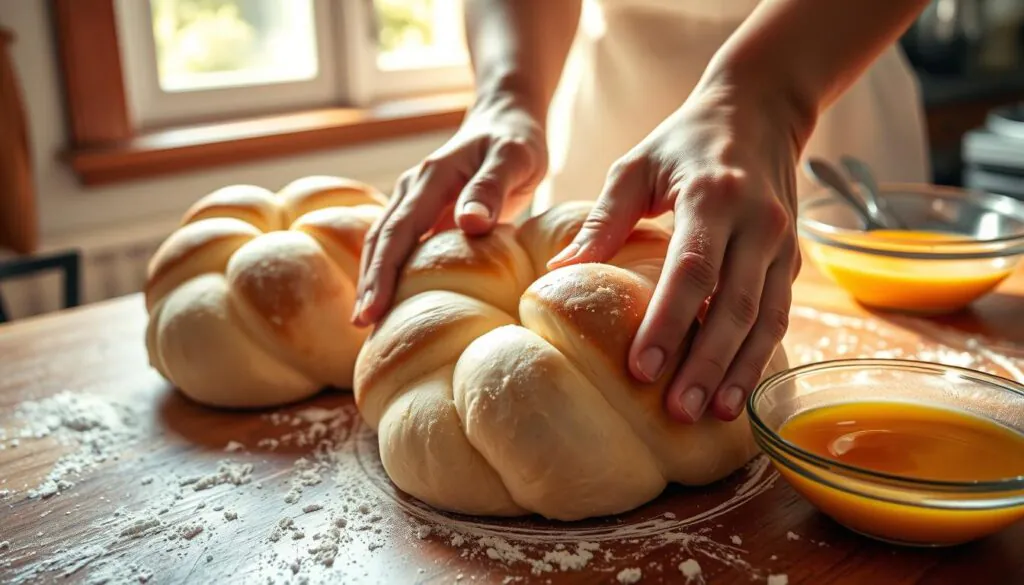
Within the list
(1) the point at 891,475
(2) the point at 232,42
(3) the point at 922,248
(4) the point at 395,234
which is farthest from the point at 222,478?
(2) the point at 232,42

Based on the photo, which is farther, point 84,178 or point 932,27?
point 932,27

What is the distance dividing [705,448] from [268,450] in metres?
0.50

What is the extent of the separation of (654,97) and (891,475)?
115 centimetres

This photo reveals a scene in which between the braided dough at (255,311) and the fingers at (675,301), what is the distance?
1.50 feet

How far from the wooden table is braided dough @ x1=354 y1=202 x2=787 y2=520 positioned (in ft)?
0.12

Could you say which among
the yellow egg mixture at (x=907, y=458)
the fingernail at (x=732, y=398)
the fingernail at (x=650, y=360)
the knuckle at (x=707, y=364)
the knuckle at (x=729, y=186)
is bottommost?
the yellow egg mixture at (x=907, y=458)

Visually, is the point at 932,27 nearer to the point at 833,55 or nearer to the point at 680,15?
the point at 680,15

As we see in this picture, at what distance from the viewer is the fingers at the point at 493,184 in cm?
107

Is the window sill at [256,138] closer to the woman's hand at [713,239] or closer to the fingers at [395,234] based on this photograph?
the fingers at [395,234]

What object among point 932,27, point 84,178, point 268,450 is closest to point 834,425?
point 268,450

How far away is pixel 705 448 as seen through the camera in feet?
2.91

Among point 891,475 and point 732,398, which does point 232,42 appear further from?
point 891,475

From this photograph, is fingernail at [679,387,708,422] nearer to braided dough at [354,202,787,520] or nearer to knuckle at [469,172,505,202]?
braided dough at [354,202,787,520]

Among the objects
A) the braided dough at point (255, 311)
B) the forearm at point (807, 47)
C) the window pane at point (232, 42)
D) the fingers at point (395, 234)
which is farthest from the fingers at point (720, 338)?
the window pane at point (232, 42)
